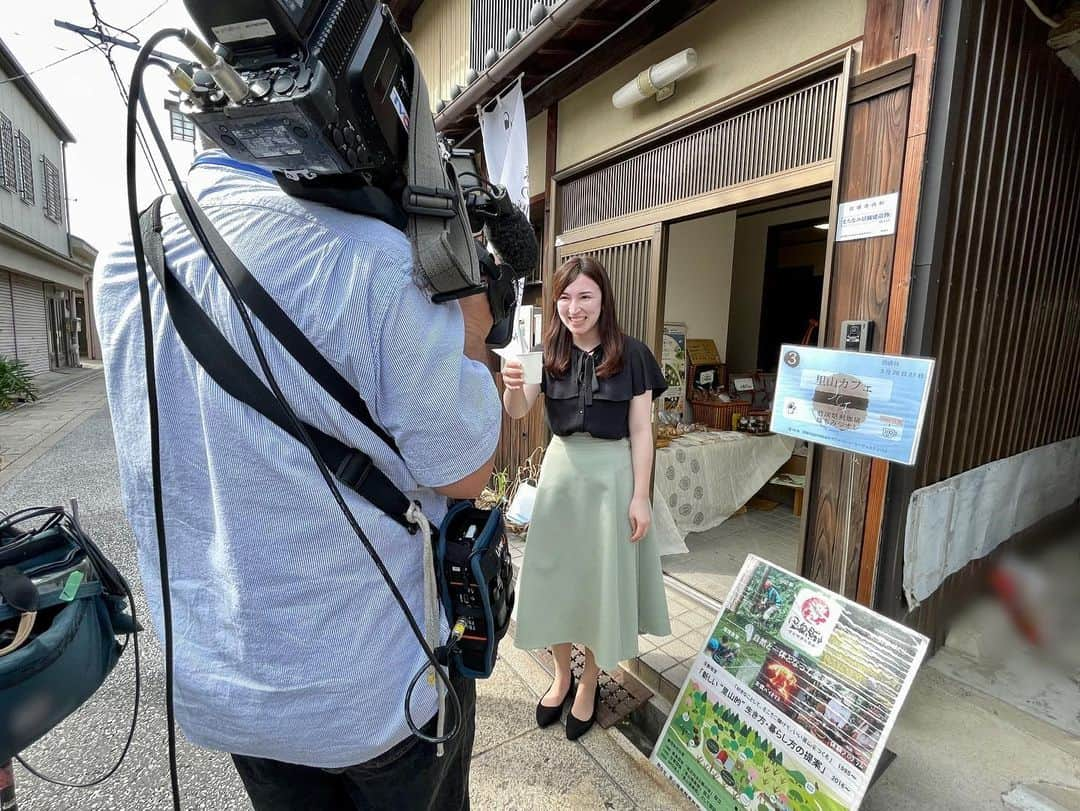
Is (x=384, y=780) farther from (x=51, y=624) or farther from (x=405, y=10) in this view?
(x=405, y=10)

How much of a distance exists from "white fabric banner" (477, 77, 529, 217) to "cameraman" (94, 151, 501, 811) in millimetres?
3176

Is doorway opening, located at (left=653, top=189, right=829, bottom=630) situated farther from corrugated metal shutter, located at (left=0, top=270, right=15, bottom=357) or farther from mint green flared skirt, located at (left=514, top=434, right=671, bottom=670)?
corrugated metal shutter, located at (left=0, top=270, right=15, bottom=357)

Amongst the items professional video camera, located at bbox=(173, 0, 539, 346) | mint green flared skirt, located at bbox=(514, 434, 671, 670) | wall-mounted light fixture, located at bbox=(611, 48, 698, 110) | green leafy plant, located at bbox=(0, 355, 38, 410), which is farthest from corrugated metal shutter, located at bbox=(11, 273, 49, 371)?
professional video camera, located at bbox=(173, 0, 539, 346)

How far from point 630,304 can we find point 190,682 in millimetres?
3205

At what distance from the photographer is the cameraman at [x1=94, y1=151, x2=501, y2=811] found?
2.70 feet

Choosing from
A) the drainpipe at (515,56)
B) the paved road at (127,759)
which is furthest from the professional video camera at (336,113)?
the paved road at (127,759)

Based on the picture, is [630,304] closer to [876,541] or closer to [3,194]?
[876,541]

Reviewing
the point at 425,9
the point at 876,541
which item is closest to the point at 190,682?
the point at 876,541

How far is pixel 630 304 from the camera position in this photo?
143 inches

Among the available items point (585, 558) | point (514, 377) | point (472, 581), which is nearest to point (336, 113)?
point (472, 581)

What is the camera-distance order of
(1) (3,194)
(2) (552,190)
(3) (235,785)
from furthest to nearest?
(1) (3,194), (2) (552,190), (3) (235,785)

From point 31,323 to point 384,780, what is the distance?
23.0m

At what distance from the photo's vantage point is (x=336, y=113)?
0.71 metres

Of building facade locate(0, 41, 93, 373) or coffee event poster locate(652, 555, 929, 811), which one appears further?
building facade locate(0, 41, 93, 373)
